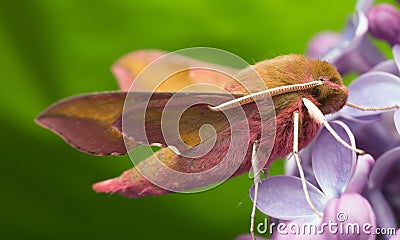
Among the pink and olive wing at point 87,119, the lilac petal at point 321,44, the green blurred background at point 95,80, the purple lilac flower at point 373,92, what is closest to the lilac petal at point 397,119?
the purple lilac flower at point 373,92

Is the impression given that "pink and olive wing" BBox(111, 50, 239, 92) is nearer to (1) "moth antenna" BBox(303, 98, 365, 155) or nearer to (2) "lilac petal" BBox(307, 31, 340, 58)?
(1) "moth antenna" BBox(303, 98, 365, 155)

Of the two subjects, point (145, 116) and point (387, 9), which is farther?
point (387, 9)

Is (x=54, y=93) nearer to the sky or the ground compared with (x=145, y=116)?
nearer to the ground

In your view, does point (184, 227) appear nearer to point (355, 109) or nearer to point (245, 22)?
point (245, 22)

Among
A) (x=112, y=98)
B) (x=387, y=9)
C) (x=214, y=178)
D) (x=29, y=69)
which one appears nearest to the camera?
(x=112, y=98)

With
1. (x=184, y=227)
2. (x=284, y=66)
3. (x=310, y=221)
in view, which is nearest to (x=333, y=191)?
(x=310, y=221)

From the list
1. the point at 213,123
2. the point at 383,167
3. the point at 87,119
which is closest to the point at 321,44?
the point at 383,167
